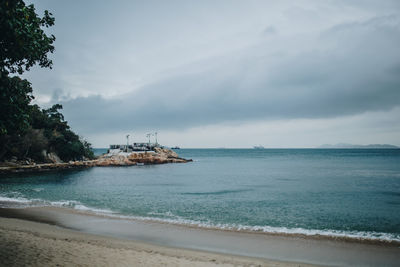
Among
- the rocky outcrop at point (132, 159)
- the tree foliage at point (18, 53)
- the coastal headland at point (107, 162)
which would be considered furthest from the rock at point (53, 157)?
the tree foliage at point (18, 53)

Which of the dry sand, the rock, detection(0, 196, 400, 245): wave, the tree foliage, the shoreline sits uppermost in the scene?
the tree foliage

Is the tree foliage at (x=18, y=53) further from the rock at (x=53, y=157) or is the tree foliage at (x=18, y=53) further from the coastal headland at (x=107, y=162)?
the rock at (x=53, y=157)

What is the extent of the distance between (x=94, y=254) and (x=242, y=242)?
766 cm

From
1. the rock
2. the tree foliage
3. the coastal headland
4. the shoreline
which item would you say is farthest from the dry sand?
the rock

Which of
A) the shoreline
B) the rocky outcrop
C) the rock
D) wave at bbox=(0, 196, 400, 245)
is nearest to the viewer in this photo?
the shoreline

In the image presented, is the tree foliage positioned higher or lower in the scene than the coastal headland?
higher

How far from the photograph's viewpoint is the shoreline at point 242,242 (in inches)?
442

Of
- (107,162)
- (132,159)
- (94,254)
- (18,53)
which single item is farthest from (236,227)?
(132,159)

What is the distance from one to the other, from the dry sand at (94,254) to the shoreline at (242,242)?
1108 millimetres

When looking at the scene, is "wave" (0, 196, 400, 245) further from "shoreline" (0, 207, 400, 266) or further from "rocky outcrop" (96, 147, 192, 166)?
"rocky outcrop" (96, 147, 192, 166)

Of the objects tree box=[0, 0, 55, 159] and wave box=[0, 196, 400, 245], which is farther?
wave box=[0, 196, 400, 245]

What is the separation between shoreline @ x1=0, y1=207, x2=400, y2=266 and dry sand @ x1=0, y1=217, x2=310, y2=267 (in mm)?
1108

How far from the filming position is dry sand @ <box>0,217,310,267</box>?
29.1ft

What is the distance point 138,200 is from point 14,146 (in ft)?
174
